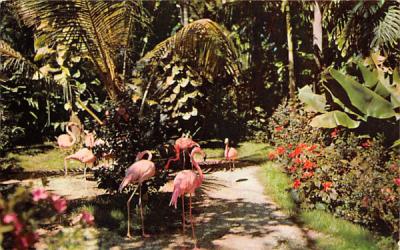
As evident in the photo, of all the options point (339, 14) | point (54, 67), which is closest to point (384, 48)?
point (339, 14)

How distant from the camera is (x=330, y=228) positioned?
493 centimetres

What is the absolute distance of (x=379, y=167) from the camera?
4844 millimetres

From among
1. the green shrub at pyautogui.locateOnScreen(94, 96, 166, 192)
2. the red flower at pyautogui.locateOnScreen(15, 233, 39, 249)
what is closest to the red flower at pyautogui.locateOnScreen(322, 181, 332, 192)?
the green shrub at pyautogui.locateOnScreen(94, 96, 166, 192)

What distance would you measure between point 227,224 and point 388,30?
13.4ft

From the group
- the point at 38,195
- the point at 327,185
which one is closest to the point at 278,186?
the point at 327,185

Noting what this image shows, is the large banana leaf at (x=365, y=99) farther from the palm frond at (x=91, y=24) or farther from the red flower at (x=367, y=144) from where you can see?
the palm frond at (x=91, y=24)

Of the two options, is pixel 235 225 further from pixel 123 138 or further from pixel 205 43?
pixel 205 43

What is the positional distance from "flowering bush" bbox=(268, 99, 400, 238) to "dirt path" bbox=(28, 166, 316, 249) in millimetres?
533

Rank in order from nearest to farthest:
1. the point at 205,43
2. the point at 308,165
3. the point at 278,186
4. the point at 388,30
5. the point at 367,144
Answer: the point at 367,144, the point at 308,165, the point at 205,43, the point at 278,186, the point at 388,30

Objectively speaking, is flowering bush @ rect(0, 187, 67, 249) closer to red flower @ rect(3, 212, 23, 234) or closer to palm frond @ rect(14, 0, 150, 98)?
red flower @ rect(3, 212, 23, 234)

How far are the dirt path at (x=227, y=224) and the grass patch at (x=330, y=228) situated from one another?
0.15 metres

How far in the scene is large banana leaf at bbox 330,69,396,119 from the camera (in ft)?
19.1

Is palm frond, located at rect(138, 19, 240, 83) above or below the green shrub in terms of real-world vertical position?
above

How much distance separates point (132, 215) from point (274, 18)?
28.6 ft
